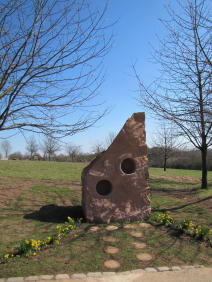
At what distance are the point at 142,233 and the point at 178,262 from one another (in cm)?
128

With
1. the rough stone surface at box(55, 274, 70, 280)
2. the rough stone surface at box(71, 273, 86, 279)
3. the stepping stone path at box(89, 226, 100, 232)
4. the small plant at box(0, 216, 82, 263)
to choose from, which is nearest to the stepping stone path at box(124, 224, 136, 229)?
the stepping stone path at box(89, 226, 100, 232)

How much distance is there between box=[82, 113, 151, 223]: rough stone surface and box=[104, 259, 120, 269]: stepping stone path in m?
1.84

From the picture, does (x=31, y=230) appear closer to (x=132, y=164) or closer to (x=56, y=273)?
(x=56, y=273)

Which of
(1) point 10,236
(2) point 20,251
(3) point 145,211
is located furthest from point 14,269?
(3) point 145,211

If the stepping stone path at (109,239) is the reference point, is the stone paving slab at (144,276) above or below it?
below

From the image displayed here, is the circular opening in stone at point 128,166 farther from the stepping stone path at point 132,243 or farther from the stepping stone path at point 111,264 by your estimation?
the stepping stone path at point 111,264

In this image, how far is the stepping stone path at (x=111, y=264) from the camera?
3.47 meters

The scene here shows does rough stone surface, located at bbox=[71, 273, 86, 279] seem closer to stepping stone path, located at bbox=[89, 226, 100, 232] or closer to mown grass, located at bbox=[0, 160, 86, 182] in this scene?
stepping stone path, located at bbox=[89, 226, 100, 232]

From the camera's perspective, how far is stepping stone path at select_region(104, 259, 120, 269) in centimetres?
347

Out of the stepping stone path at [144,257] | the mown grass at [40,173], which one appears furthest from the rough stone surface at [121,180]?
the mown grass at [40,173]

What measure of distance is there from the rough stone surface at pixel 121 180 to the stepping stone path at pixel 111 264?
1843 mm

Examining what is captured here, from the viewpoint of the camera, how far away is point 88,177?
542 cm

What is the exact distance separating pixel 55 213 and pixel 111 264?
9.84 ft

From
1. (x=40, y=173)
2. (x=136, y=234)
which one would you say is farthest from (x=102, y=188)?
(x=40, y=173)
